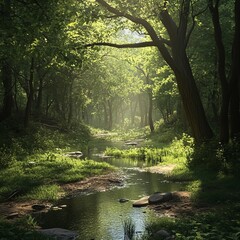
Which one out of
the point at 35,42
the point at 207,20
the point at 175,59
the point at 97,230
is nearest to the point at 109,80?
the point at 207,20

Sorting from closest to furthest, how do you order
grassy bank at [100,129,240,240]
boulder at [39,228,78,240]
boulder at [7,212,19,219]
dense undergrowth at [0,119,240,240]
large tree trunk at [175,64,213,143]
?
grassy bank at [100,129,240,240], dense undergrowth at [0,119,240,240], boulder at [39,228,78,240], boulder at [7,212,19,219], large tree trunk at [175,64,213,143]

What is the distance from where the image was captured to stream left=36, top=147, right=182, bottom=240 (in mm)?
10938

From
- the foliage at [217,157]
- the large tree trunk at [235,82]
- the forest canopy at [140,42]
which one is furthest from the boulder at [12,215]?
the large tree trunk at [235,82]

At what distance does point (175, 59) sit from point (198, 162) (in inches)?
252

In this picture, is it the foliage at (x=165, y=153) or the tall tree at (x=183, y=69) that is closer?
the tall tree at (x=183, y=69)

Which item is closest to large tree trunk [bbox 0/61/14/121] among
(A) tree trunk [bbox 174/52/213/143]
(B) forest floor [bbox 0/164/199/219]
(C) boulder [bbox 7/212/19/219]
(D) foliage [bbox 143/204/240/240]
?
(B) forest floor [bbox 0/164/199/219]

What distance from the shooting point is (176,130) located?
37.6 m

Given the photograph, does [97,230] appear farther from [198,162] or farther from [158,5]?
[158,5]

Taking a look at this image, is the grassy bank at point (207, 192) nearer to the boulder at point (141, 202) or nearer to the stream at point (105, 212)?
the stream at point (105, 212)

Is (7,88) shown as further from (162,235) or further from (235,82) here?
(162,235)

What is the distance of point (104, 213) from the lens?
12.8 metres

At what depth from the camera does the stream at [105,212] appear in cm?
1094

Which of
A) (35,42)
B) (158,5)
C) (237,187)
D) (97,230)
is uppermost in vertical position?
(158,5)

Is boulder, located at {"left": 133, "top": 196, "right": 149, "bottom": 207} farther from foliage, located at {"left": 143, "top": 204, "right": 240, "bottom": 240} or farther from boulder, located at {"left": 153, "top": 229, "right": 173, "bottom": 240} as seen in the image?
boulder, located at {"left": 153, "top": 229, "right": 173, "bottom": 240}
